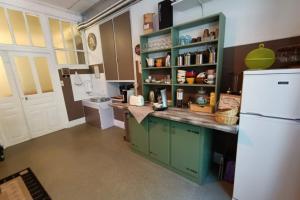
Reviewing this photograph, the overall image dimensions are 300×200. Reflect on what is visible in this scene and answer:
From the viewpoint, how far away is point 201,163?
1.73 meters

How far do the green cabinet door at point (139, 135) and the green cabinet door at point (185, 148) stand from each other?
51 centimetres

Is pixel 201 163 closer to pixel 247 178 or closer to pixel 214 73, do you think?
pixel 247 178

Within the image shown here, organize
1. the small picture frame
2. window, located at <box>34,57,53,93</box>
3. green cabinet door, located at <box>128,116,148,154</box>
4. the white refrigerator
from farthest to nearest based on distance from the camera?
1. window, located at <box>34,57,53,93</box>
2. green cabinet door, located at <box>128,116,148,154</box>
3. the small picture frame
4. the white refrigerator

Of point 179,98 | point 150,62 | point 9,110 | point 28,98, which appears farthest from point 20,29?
point 179,98

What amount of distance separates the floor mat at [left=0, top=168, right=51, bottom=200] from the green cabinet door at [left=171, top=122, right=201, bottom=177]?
5.74 feet

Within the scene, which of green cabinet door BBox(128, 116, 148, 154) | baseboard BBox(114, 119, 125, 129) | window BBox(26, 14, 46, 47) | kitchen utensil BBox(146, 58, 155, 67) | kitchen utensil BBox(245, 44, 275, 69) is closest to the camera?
kitchen utensil BBox(245, 44, 275, 69)

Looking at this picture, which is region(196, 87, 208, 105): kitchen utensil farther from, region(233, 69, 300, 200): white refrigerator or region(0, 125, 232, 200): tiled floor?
region(0, 125, 232, 200): tiled floor

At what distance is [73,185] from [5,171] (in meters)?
1.38

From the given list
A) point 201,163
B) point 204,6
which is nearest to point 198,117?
point 201,163

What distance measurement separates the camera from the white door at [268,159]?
1146 millimetres

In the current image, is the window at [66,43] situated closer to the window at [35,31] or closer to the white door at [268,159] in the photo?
the window at [35,31]

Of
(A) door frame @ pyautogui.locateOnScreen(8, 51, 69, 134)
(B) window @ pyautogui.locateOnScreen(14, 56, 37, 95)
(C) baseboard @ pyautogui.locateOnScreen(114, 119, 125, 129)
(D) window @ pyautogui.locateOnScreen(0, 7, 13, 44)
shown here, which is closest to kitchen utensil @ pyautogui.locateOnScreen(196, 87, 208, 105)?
(C) baseboard @ pyautogui.locateOnScreen(114, 119, 125, 129)

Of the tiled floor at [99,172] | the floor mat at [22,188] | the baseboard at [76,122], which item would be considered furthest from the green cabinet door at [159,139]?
the baseboard at [76,122]

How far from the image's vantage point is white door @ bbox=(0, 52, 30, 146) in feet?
9.59
